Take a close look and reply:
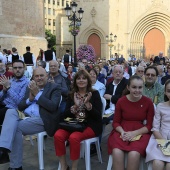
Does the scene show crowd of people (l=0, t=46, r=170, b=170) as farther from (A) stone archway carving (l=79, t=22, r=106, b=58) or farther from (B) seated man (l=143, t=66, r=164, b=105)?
(A) stone archway carving (l=79, t=22, r=106, b=58)

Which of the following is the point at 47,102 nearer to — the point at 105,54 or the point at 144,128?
the point at 144,128

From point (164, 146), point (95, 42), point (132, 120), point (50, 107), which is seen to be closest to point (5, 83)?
point (50, 107)

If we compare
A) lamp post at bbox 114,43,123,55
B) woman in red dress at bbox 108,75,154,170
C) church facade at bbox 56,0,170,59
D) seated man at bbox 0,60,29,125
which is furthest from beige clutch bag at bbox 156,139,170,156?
lamp post at bbox 114,43,123,55

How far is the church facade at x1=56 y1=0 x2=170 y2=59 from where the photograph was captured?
27.1m

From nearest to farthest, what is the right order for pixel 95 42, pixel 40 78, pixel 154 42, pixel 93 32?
pixel 40 78
pixel 154 42
pixel 93 32
pixel 95 42

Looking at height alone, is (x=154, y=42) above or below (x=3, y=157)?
above

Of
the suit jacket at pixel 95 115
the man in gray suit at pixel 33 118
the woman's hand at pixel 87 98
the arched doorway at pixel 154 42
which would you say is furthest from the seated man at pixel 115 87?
the arched doorway at pixel 154 42

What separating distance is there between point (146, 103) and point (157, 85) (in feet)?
3.07

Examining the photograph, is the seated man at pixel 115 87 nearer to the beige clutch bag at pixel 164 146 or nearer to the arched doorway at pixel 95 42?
the beige clutch bag at pixel 164 146

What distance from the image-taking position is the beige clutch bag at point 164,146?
2.84 meters

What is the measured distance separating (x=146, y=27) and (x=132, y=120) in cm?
2572

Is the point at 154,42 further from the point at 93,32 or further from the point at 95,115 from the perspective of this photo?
the point at 95,115

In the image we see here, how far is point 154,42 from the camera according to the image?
92.4 ft

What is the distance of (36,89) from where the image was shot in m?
3.76
